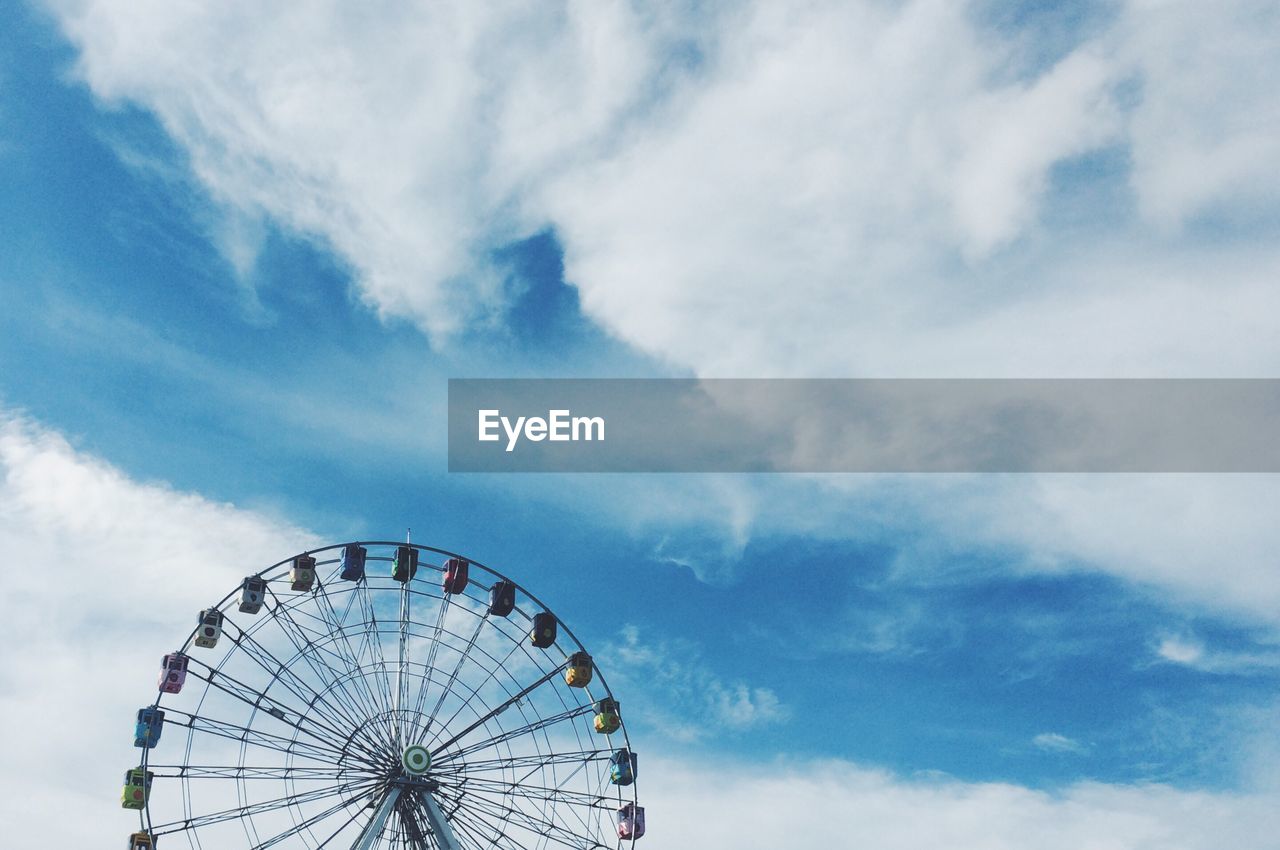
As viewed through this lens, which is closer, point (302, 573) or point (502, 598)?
point (302, 573)

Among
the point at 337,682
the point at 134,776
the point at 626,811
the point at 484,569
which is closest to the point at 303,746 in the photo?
the point at 337,682

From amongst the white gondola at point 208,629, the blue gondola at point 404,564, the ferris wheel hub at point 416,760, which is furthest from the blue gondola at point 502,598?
the white gondola at point 208,629

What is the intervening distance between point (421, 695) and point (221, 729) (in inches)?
329

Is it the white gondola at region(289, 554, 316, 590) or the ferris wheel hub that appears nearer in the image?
the ferris wheel hub

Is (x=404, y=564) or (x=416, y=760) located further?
(x=404, y=564)

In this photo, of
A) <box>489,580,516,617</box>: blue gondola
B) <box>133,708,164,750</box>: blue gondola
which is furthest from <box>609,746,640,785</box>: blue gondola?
<box>133,708,164,750</box>: blue gondola

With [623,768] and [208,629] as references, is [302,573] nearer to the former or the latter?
[208,629]

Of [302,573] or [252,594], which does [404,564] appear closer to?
[302,573]

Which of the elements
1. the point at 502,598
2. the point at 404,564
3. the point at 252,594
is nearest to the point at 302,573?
the point at 252,594

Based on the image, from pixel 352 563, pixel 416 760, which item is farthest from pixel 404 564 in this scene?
pixel 416 760

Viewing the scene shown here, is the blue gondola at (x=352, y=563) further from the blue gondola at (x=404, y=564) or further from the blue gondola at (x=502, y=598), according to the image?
the blue gondola at (x=502, y=598)

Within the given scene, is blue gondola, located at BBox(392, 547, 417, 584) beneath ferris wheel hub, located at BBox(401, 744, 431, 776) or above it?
above

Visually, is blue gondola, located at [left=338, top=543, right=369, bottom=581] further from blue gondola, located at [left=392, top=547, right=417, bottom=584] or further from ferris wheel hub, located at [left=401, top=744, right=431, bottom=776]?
ferris wheel hub, located at [left=401, top=744, right=431, bottom=776]

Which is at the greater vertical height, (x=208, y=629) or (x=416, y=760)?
(x=208, y=629)
